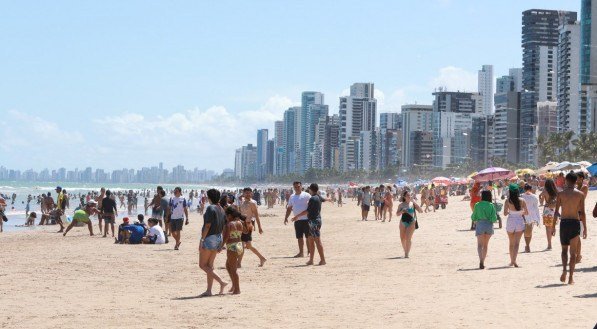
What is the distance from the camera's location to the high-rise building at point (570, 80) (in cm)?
19209

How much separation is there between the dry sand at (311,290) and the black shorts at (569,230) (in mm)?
672

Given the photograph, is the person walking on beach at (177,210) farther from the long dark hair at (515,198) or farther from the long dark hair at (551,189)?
the long dark hair at (551,189)

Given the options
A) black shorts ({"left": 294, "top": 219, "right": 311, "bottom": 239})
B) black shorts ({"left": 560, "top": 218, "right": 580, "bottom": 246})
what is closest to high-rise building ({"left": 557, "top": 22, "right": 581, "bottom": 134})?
black shorts ({"left": 294, "top": 219, "right": 311, "bottom": 239})

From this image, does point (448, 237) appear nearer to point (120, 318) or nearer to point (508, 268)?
point (508, 268)

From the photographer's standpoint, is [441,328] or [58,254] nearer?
[441,328]

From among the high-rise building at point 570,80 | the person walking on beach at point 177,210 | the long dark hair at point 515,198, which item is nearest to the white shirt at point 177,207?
the person walking on beach at point 177,210

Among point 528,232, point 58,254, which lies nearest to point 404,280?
point 528,232

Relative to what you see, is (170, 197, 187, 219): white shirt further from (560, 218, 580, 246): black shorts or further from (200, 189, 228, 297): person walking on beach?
(560, 218, 580, 246): black shorts

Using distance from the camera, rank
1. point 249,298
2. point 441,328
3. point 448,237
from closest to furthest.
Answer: point 441,328, point 249,298, point 448,237

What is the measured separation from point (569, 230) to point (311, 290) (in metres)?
3.71

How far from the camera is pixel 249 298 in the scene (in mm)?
11906

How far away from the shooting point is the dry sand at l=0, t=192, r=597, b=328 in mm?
9844

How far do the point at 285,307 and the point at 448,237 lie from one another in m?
13.2

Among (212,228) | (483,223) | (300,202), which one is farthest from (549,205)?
(212,228)
